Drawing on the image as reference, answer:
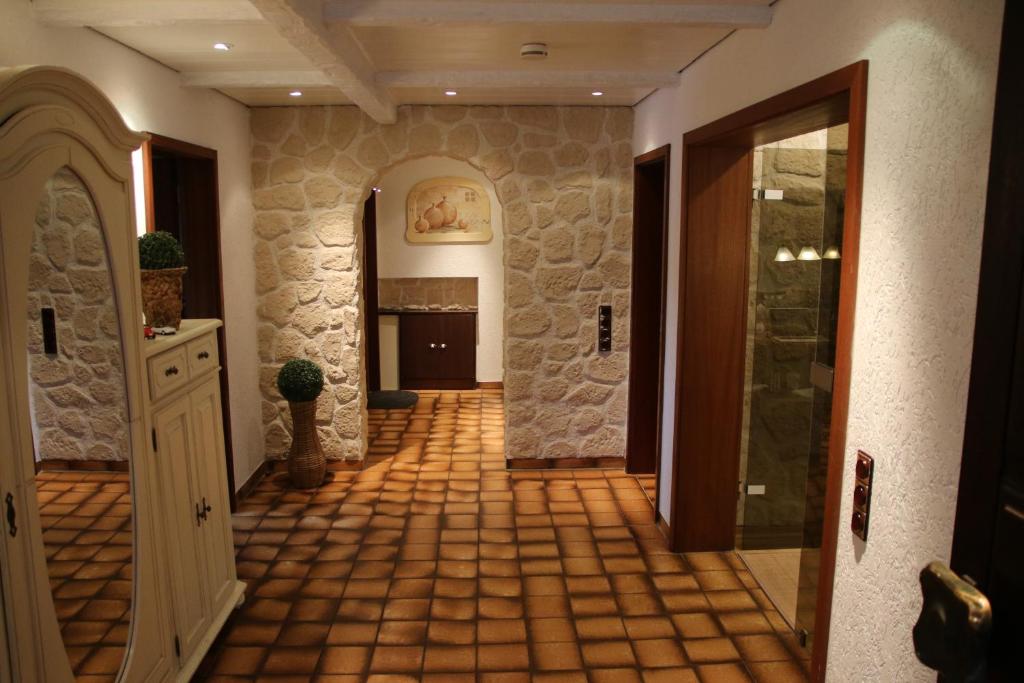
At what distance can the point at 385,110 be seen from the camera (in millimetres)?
3906

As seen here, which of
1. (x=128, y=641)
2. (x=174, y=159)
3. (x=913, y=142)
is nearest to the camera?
(x=913, y=142)

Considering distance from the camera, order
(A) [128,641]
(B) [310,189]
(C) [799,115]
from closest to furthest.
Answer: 1. (A) [128,641]
2. (C) [799,115]
3. (B) [310,189]

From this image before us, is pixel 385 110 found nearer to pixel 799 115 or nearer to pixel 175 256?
pixel 175 256

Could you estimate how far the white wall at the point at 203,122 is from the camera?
7.72ft

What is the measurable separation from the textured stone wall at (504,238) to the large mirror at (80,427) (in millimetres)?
2562

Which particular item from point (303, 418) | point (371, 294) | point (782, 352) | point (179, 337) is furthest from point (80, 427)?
point (371, 294)

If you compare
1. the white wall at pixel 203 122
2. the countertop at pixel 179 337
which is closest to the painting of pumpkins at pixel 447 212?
the white wall at pixel 203 122

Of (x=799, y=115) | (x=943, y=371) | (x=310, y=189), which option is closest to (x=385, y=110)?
(x=310, y=189)

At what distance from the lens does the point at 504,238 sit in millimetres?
4570

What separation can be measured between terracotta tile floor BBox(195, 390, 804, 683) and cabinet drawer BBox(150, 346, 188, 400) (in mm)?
1097

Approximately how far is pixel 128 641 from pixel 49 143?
1.37 m

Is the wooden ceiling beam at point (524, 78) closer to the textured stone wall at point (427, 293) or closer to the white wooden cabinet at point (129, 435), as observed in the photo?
the white wooden cabinet at point (129, 435)

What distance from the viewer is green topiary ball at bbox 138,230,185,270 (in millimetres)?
2455

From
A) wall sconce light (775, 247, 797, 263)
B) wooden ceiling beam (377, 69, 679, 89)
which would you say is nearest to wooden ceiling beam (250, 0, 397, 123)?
wooden ceiling beam (377, 69, 679, 89)
